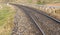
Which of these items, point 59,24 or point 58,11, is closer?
point 59,24

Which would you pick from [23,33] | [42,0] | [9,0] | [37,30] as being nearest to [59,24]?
[37,30]

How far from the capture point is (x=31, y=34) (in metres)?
15.0

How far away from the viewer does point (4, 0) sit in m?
105

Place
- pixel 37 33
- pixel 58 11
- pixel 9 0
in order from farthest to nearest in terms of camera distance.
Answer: pixel 9 0 → pixel 58 11 → pixel 37 33

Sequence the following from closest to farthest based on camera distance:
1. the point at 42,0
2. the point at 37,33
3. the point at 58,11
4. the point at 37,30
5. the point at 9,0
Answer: the point at 37,33 → the point at 37,30 → the point at 58,11 → the point at 42,0 → the point at 9,0

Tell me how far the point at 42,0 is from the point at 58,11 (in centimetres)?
3337

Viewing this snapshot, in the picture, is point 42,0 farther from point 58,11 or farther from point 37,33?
point 37,33

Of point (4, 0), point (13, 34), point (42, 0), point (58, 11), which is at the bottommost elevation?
point (4, 0)

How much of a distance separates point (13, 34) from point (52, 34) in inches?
148

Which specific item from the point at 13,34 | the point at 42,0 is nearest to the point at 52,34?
the point at 13,34

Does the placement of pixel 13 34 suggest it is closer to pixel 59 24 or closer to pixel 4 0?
pixel 59 24

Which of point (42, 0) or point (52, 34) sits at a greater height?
→ point (52, 34)

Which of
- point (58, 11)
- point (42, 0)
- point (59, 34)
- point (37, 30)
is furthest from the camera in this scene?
point (42, 0)

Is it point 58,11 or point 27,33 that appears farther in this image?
point 58,11
